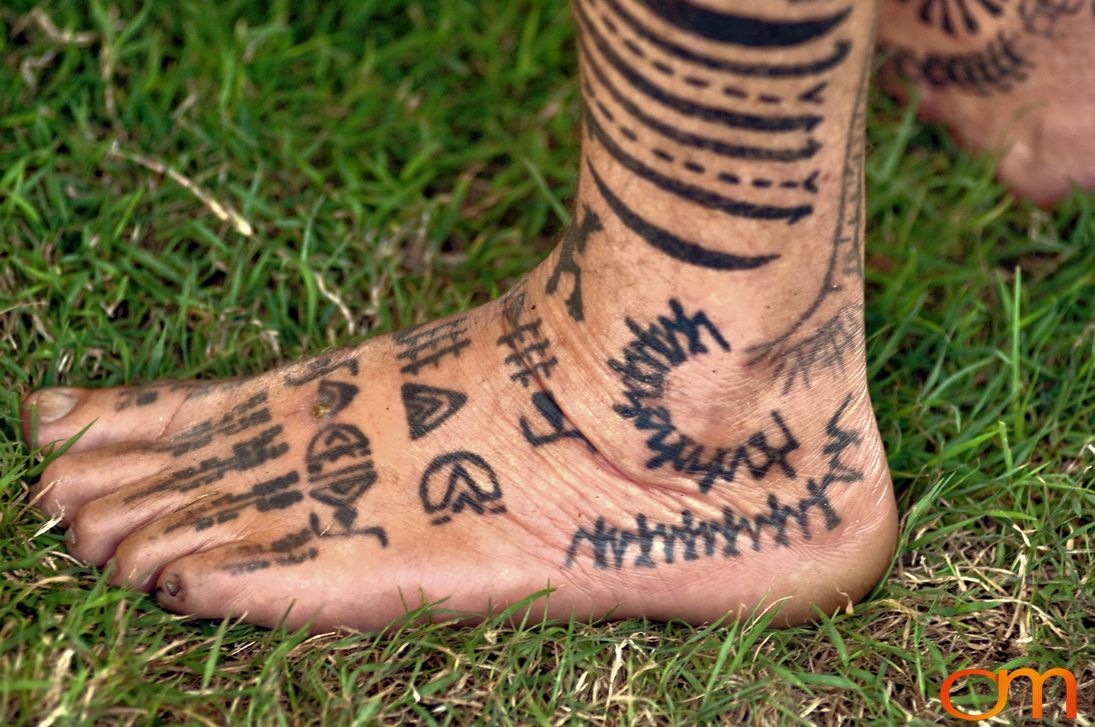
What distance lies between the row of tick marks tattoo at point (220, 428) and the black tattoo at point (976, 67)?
1.49 m

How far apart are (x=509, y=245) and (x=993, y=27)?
1.04 metres

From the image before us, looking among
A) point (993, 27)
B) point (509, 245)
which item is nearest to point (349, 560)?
point (509, 245)

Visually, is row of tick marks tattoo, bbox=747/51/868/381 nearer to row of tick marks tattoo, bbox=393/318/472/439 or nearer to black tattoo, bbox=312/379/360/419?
row of tick marks tattoo, bbox=393/318/472/439

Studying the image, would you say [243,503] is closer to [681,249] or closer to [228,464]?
[228,464]

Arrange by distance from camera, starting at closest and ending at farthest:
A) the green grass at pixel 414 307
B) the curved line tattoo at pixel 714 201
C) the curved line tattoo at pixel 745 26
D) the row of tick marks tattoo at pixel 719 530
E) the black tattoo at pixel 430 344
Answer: the curved line tattoo at pixel 745 26
the curved line tattoo at pixel 714 201
the green grass at pixel 414 307
the row of tick marks tattoo at pixel 719 530
the black tattoo at pixel 430 344

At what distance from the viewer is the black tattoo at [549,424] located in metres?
1.47

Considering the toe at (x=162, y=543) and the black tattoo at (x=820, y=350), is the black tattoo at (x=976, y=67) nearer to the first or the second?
the black tattoo at (x=820, y=350)

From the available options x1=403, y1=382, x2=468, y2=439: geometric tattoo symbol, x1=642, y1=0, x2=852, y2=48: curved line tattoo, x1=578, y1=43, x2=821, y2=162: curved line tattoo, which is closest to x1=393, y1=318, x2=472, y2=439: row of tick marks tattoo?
x1=403, y1=382, x2=468, y2=439: geometric tattoo symbol

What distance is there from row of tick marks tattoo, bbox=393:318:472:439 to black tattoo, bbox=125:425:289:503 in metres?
0.20

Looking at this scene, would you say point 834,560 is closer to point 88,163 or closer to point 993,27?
point 993,27

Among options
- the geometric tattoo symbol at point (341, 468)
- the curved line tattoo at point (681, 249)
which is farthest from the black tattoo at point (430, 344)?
the curved line tattoo at point (681, 249)

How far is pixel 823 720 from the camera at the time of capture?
136 cm

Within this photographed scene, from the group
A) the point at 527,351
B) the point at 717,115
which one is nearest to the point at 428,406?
the point at 527,351

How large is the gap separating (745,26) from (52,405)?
113 cm
